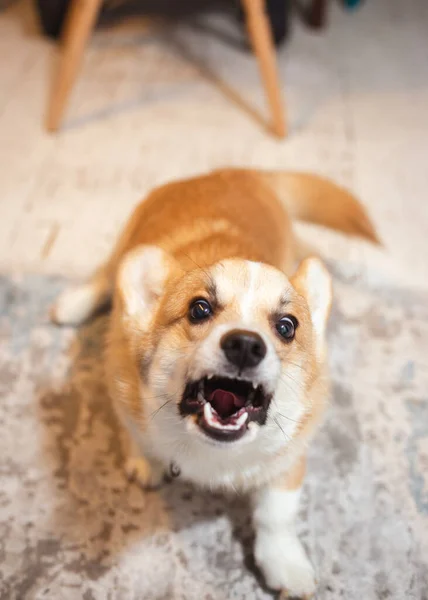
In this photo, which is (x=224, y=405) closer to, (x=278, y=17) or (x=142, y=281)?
(x=142, y=281)

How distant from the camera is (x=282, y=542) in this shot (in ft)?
3.07

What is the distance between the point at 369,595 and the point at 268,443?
36cm

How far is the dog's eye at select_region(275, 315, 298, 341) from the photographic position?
2.70ft

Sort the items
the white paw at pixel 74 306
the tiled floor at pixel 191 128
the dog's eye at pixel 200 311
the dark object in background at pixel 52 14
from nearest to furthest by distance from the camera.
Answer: the dog's eye at pixel 200 311 < the white paw at pixel 74 306 < the tiled floor at pixel 191 128 < the dark object in background at pixel 52 14

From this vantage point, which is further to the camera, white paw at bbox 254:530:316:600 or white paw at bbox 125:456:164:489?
white paw at bbox 125:456:164:489

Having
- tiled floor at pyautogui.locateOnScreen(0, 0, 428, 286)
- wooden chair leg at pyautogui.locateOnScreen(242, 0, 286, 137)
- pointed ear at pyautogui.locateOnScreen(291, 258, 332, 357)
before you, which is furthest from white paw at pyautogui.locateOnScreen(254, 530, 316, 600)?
wooden chair leg at pyautogui.locateOnScreen(242, 0, 286, 137)

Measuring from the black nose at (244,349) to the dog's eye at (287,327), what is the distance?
0.12m

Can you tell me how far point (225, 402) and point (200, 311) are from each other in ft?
0.46

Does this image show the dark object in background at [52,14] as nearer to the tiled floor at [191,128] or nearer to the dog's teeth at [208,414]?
the tiled floor at [191,128]

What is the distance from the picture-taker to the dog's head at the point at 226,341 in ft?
2.37

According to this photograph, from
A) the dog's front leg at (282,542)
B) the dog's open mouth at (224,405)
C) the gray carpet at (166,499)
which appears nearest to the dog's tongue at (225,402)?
the dog's open mouth at (224,405)

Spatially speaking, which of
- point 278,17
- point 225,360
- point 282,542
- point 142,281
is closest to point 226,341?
point 225,360

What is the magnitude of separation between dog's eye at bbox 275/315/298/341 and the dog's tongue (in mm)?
125

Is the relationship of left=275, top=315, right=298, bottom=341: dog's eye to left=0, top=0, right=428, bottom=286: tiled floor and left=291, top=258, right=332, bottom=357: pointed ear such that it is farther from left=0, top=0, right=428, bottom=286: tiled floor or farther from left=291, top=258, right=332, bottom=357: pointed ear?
left=0, top=0, right=428, bottom=286: tiled floor
